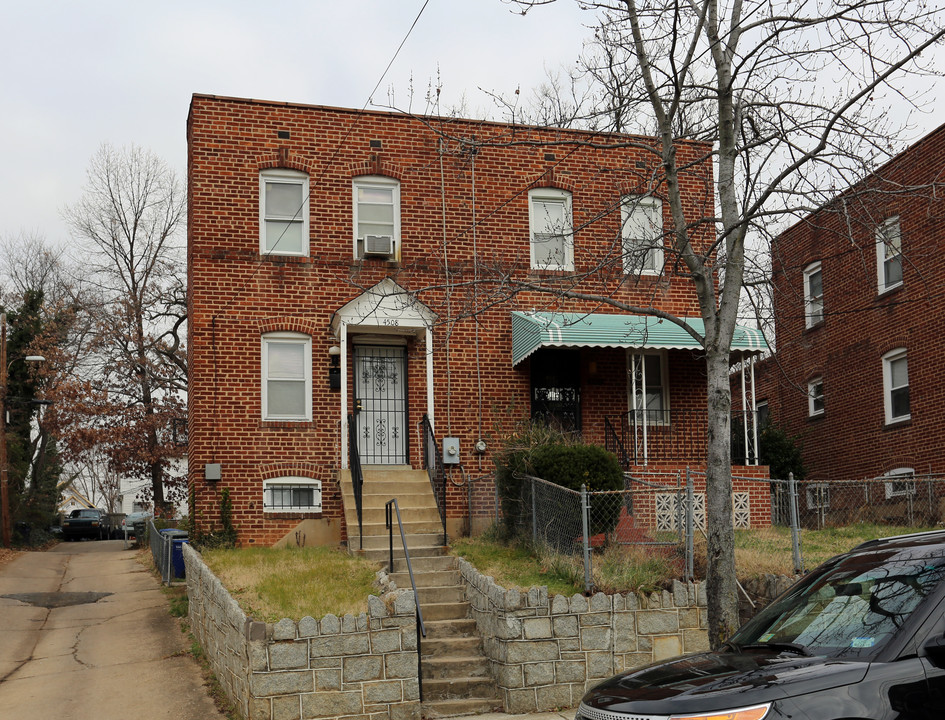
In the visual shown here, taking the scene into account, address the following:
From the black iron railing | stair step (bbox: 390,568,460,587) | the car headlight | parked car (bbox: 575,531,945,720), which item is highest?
the black iron railing

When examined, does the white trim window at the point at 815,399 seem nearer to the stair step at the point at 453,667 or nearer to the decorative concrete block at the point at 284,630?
the stair step at the point at 453,667

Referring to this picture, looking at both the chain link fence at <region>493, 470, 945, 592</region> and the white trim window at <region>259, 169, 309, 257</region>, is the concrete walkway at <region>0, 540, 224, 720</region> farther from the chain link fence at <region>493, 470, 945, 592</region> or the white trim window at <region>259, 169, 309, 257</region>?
the white trim window at <region>259, 169, 309, 257</region>

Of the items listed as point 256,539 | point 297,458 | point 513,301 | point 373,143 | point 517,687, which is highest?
point 373,143

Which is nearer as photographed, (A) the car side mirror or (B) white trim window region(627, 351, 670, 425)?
(A) the car side mirror

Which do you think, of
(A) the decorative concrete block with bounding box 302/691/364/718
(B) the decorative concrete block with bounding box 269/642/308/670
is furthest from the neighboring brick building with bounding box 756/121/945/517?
(B) the decorative concrete block with bounding box 269/642/308/670

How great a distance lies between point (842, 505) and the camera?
1712cm

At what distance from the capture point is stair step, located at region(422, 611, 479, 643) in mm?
11539

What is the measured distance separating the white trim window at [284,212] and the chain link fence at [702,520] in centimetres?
570

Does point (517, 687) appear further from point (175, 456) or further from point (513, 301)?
point (175, 456)

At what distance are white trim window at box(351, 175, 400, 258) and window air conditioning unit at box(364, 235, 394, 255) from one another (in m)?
0.17

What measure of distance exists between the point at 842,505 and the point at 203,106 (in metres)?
12.9

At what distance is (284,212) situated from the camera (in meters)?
17.1

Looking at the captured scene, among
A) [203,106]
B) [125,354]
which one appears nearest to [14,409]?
[125,354]

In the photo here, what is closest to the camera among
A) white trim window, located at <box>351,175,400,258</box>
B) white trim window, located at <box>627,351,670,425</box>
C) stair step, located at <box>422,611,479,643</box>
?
stair step, located at <box>422,611,479,643</box>
